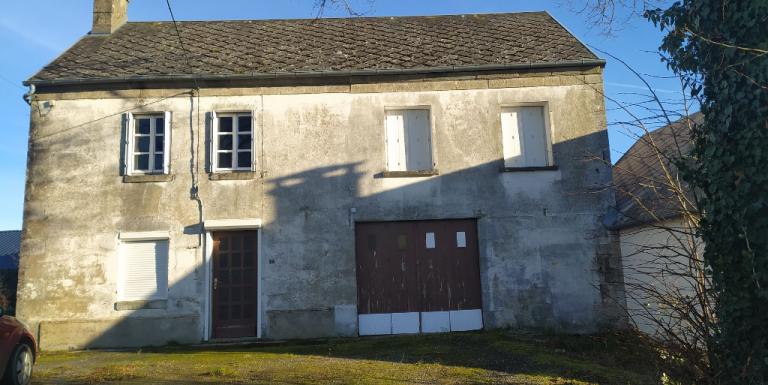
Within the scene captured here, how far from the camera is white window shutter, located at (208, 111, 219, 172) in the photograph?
11.8 m

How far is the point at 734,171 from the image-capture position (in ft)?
14.9

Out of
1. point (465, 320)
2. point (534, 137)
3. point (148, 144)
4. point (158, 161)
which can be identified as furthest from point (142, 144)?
point (534, 137)

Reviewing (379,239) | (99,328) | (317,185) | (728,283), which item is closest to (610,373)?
(728,283)

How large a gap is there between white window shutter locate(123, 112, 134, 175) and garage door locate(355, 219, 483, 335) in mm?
4982

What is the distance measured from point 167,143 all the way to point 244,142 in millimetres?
1590

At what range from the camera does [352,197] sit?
11.7 meters

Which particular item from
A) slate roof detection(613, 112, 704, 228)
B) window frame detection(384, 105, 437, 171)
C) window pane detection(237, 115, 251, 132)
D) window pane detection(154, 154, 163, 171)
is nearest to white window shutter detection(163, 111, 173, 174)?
window pane detection(154, 154, 163, 171)

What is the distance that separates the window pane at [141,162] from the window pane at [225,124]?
168 cm

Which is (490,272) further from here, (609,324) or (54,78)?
(54,78)

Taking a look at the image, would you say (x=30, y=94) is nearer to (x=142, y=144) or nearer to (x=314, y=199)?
(x=142, y=144)

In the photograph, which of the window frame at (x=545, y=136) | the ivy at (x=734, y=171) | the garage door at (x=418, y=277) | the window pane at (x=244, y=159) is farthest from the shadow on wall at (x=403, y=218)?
the ivy at (x=734, y=171)

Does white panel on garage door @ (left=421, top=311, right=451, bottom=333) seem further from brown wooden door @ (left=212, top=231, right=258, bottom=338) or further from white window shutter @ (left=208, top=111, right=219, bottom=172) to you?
white window shutter @ (left=208, top=111, right=219, bottom=172)

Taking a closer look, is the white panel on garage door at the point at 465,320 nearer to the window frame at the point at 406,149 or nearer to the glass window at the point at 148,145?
the window frame at the point at 406,149

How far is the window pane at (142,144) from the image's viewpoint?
12.0 m
